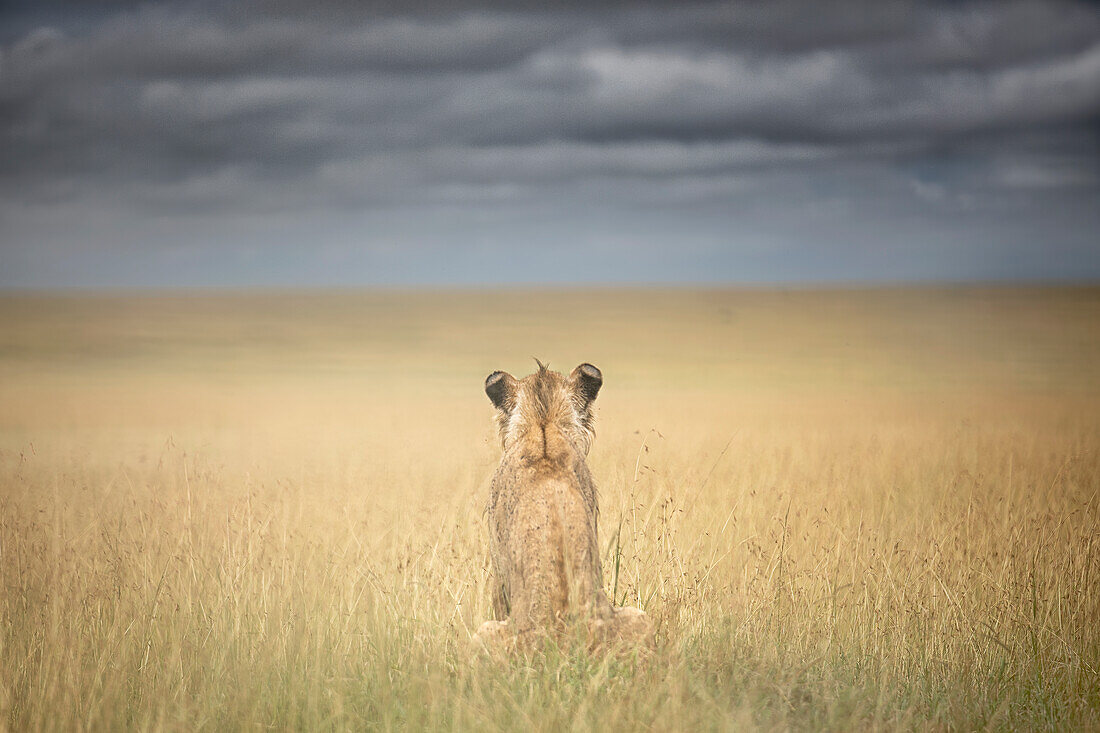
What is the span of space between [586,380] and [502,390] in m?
0.57

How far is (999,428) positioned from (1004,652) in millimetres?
10986

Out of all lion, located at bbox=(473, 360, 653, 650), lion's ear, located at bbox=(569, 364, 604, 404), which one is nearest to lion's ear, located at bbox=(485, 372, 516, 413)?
lion, located at bbox=(473, 360, 653, 650)

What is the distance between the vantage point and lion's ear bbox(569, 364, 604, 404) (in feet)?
17.5

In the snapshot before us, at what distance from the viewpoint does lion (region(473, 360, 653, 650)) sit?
456 cm

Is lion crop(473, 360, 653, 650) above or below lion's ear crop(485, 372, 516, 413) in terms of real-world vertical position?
below

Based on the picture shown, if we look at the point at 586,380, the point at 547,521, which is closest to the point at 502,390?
the point at 586,380

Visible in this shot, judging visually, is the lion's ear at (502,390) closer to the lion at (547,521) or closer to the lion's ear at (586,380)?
the lion at (547,521)

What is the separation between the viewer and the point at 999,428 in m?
15.4

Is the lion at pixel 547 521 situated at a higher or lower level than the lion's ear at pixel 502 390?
lower

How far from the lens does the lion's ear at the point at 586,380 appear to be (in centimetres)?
534

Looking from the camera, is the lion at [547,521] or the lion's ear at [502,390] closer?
the lion at [547,521]

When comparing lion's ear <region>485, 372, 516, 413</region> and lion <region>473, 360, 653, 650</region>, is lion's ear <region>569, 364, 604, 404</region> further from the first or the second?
lion's ear <region>485, 372, 516, 413</region>

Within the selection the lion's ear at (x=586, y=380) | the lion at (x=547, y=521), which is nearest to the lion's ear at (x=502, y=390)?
the lion at (x=547, y=521)

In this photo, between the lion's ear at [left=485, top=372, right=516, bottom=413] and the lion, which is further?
the lion's ear at [left=485, top=372, right=516, bottom=413]
